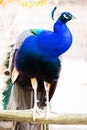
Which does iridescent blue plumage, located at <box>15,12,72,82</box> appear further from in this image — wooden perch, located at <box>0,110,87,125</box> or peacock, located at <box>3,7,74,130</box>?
wooden perch, located at <box>0,110,87,125</box>

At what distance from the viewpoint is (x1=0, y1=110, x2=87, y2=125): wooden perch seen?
1.71m

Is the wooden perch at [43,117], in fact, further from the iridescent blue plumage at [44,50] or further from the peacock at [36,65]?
the iridescent blue plumage at [44,50]

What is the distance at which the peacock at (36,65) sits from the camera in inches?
72.2

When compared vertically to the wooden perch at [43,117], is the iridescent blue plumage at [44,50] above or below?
above

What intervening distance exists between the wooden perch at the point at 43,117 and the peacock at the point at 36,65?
0.03 m

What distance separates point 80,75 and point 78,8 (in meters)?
0.43

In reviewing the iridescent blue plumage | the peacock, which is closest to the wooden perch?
the peacock

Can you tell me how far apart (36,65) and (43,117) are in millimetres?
238

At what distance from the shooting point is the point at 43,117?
5.83ft

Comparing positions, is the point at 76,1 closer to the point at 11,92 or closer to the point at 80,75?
the point at 80,75

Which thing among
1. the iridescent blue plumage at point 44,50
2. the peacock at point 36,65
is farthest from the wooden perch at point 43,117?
the iridescent blue plumage at point 44,50

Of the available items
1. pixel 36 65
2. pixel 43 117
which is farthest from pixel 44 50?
pixel 43 117

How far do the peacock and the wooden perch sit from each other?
Answer: 1.0 inches

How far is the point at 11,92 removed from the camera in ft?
6.50
